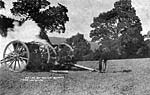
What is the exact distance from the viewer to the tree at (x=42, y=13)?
679 centimetres

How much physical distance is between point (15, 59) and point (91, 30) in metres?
2.14

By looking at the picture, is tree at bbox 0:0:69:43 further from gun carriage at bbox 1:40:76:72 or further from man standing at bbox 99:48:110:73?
man standing at bbox 99:48:110:73

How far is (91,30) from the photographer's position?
7129 millimetres

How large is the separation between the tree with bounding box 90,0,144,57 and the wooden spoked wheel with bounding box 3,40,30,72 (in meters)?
1.79

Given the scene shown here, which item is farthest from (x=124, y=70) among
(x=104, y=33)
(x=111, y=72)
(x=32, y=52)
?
(x=32, y=52)

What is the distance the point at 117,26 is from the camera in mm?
7047

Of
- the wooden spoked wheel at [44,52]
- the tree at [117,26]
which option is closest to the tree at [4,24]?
the wooden spoked wheel at [44,52]

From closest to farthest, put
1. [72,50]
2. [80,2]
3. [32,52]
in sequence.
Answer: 1. [80,2]
2. [32,52]
3. [72,50]

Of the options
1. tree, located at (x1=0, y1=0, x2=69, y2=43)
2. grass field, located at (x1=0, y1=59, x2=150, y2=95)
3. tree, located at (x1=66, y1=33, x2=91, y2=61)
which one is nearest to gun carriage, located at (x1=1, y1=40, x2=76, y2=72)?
tree, located at (x1=66, y1=33, x2=91, y2=61)

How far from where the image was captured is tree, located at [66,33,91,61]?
7025mm

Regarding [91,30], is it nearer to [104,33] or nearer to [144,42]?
[104,33]

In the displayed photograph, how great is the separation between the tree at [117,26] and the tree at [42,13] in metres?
0.88

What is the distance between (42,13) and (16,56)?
Answer: 1.40 metres

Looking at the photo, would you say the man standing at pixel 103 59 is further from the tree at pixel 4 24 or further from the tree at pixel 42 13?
the tree at pixel 4 24
